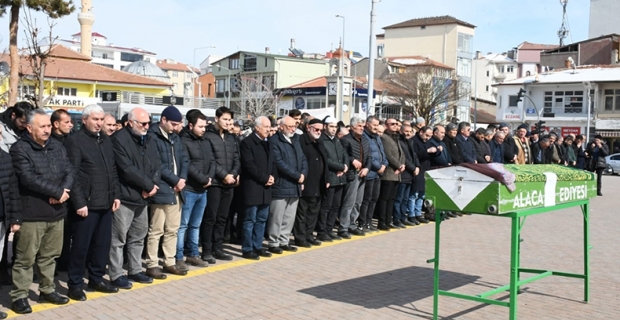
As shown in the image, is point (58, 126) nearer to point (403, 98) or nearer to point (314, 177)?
point (314, 177)

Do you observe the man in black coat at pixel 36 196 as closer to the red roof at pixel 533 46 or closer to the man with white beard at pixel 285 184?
the man with white beard at pixel 285 184

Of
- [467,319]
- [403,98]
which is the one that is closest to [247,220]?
[467,319]

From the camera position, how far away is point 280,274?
866cm

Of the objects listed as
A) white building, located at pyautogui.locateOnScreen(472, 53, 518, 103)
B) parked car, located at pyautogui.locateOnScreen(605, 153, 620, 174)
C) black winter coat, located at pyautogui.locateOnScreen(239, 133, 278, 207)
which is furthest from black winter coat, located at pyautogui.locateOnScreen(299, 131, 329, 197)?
white building, located at pyautogui.locateOnScreen(472, 53, 518, 103)

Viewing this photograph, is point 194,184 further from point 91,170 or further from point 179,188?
point 91,170

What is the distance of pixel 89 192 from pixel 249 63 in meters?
78.2

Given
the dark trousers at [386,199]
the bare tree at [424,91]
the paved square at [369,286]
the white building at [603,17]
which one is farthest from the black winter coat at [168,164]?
the white building at [603,17]

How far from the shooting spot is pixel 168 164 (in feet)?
27.0

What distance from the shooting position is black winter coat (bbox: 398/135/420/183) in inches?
518

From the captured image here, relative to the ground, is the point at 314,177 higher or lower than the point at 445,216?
higher

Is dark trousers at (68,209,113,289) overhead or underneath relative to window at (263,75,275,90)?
underneath

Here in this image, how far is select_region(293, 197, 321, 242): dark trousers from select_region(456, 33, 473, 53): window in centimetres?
8455

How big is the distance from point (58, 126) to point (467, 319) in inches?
187

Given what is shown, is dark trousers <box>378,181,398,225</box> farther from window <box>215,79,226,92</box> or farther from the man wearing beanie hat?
window <box>215,79,226,92</box>
